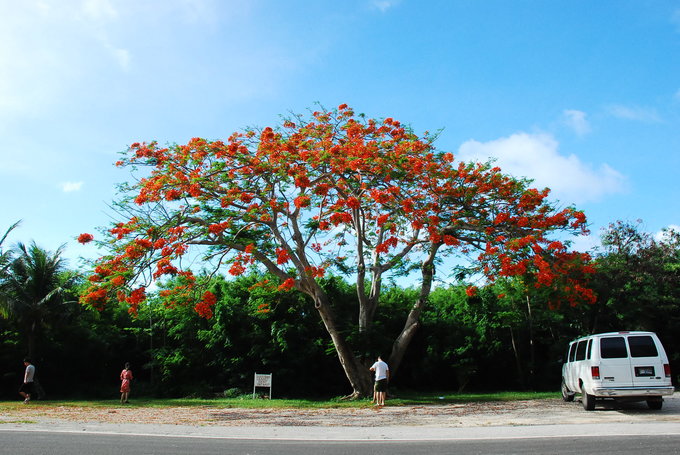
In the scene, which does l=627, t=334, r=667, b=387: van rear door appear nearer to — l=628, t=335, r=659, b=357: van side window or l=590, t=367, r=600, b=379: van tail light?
l=628, t=335, r=659, b=357: van side window

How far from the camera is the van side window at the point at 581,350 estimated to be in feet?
43.6

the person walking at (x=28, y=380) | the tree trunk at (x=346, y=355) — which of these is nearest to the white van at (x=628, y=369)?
the tree trunk at (x=346, y=355)

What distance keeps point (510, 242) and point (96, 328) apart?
17.8m

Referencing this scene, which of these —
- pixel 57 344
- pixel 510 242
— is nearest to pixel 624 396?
pixel 510 242

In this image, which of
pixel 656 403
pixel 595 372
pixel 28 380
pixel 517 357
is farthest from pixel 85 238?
pixel 517 357

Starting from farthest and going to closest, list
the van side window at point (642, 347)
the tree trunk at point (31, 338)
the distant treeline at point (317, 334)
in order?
1. the distant treeline at point (317, 334)
2. the tree trunk at point (31, 338)
3. the van side window at point (642, 347)

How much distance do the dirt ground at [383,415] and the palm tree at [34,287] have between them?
5.69 m

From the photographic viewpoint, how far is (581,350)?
13688 mm

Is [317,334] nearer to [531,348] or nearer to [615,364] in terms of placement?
[531,348]

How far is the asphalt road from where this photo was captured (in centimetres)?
725

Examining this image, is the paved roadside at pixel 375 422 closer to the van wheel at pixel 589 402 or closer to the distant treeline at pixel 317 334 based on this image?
the van wheel at pixel 589 402

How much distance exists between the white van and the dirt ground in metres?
0.46

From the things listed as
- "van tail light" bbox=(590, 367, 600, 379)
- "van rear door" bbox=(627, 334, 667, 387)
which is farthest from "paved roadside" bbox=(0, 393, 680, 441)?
"van tail light" bbox=(590, 367, 600, 379)

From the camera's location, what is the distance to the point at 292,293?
816 inches
